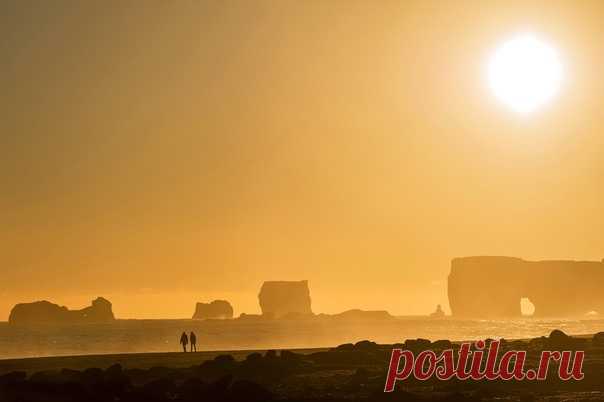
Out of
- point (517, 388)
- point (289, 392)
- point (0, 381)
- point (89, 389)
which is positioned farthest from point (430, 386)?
point (0, 381)

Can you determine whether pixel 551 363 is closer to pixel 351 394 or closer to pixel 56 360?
pixel 351 394

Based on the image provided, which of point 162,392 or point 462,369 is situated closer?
point 162,392

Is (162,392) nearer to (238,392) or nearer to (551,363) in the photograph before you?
(238,392)

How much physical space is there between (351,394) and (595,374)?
11.5 meters

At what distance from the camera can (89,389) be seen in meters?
30.7

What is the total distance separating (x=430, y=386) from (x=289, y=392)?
542 centimetres

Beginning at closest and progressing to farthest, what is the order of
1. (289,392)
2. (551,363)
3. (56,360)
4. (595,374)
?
(289,392) → (595,374) → (551,363) → (56,360)

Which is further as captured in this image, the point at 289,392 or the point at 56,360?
the point at 56,360

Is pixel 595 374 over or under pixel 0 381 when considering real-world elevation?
under

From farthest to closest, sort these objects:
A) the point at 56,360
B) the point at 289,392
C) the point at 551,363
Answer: the point at 56,360, the point at 551,363, the point at 289,392

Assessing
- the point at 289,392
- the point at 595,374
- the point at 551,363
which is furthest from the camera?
the point at 551,363

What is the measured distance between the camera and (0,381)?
Result: 3456 centimetres

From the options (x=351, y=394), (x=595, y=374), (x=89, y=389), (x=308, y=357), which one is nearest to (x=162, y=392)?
(x=89, y=389)

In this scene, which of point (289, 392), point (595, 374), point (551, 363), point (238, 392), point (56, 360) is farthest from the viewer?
point (56, 360)
